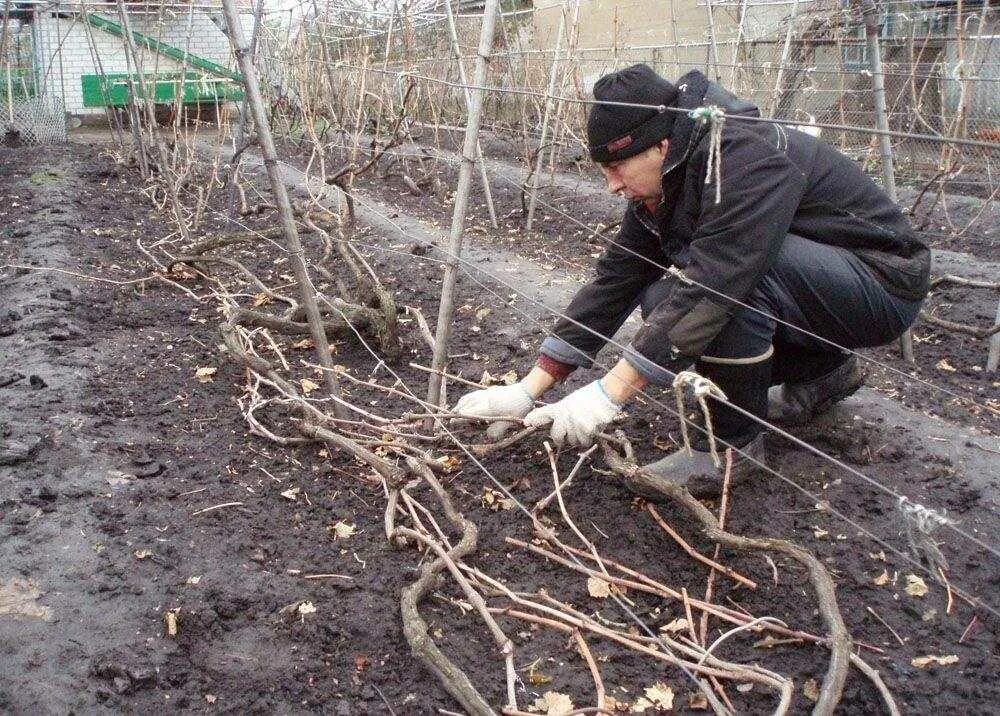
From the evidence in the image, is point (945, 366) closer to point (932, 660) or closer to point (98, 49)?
point (932, 660)

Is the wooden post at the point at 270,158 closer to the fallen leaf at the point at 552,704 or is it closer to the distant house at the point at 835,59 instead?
the fallen leaf at the point at 552,704

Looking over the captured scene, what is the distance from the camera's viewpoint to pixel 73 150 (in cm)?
995

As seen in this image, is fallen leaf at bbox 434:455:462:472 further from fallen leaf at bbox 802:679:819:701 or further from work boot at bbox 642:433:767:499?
fallen leaf at bbox 802:679:819:701

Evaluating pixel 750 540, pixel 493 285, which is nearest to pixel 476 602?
pixel 750 540

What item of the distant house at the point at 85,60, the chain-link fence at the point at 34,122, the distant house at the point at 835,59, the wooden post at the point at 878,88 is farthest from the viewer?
the chain-link fence at the point at 34,122

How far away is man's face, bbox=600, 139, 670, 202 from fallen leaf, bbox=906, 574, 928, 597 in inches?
46.1

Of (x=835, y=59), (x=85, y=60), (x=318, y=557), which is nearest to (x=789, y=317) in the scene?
(x=318, y=557)

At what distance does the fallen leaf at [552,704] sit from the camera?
174cm

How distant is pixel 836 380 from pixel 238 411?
6.44 feet

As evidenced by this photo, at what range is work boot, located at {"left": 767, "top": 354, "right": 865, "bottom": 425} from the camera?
8.70 feet

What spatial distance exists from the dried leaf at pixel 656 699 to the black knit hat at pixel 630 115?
127 cm

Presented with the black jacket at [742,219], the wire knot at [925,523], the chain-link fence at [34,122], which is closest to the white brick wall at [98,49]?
the chain-link fence at [34,122]

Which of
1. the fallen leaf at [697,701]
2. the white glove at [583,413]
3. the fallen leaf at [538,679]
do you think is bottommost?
the fallen leaf at [697,701]

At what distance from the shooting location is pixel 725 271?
2092 millimetres
